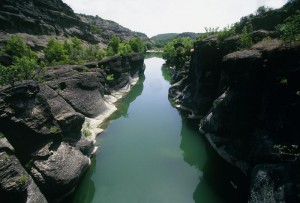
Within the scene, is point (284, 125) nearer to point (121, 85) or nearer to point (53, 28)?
point (121, 85)

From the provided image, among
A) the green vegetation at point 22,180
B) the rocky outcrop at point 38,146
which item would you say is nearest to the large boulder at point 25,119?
the rocky outcrop at point 38,146

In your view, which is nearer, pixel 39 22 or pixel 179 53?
pixel 179 53

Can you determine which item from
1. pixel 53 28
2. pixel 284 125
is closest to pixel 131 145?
pixel 284 125

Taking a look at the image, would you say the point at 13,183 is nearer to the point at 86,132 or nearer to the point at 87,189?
the point at 87,189

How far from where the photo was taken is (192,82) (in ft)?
152

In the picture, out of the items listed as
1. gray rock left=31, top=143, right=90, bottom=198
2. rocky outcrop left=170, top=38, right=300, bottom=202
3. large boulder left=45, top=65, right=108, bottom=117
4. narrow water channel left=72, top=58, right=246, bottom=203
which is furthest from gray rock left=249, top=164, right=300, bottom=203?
large boulder left=45, top=65, right=108, bottom=117

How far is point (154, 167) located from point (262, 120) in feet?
43.5

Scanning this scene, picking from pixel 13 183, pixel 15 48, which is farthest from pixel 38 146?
pixel 15 48

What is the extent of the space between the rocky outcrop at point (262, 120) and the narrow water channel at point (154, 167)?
3.17 metres

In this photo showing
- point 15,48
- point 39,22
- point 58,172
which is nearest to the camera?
point 58,172

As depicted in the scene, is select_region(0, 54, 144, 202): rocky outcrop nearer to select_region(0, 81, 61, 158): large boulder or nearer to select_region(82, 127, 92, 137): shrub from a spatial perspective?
select_region(0, 81, 61, 158): large boulder

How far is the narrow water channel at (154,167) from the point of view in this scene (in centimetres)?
2188

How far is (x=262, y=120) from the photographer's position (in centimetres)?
2156

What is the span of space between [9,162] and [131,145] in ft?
56.3
